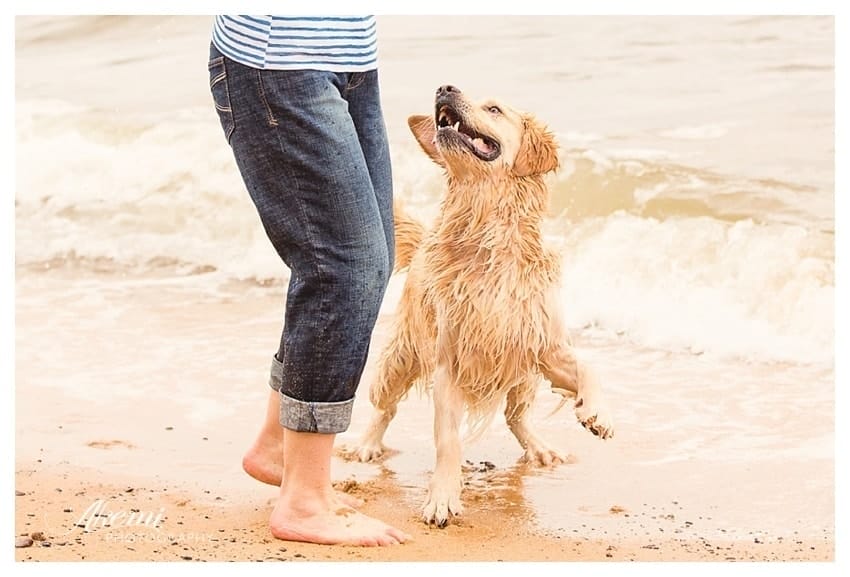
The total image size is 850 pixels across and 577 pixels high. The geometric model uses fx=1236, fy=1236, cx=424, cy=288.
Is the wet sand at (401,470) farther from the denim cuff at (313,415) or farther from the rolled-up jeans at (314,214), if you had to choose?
the rolled-up jeans at (314,214)

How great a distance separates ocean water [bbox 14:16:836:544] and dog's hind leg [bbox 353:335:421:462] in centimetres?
16

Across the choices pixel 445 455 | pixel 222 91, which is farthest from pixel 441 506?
pixel 222 91


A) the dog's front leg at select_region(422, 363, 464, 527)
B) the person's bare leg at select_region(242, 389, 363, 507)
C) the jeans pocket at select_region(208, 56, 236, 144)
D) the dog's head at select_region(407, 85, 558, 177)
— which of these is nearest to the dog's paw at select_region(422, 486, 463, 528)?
the dog's front leg at select_region(422, 363, 464, 527)

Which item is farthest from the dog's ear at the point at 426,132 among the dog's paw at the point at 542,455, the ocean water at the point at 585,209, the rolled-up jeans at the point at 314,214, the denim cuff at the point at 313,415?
the dog's paw at the point at 542,455

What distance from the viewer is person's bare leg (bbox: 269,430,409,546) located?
348 cm

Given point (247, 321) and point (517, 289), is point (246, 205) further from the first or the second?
point (517, 289)

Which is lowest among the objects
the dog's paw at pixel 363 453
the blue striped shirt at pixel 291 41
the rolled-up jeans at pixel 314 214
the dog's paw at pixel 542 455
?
the dog's paw at pixel 363 453

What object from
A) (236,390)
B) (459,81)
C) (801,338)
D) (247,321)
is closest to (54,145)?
(459,81)

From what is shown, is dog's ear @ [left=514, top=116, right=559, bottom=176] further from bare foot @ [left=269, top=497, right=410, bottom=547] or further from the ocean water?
bare foot @ [left=269, top=497, right=410, bottom=547]

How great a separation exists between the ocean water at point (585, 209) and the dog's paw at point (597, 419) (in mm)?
302

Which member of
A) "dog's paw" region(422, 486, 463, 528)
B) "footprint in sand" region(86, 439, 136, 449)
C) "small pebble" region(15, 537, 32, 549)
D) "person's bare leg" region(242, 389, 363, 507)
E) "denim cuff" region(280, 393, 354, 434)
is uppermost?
"denim cuff" region(280, 393, 354, 434)

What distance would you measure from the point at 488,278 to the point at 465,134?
1.57 feet

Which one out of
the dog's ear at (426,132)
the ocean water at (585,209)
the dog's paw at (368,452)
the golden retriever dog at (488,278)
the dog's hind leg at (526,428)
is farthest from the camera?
the ocean water at (585,209)

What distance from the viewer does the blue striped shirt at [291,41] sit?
3.22 m
